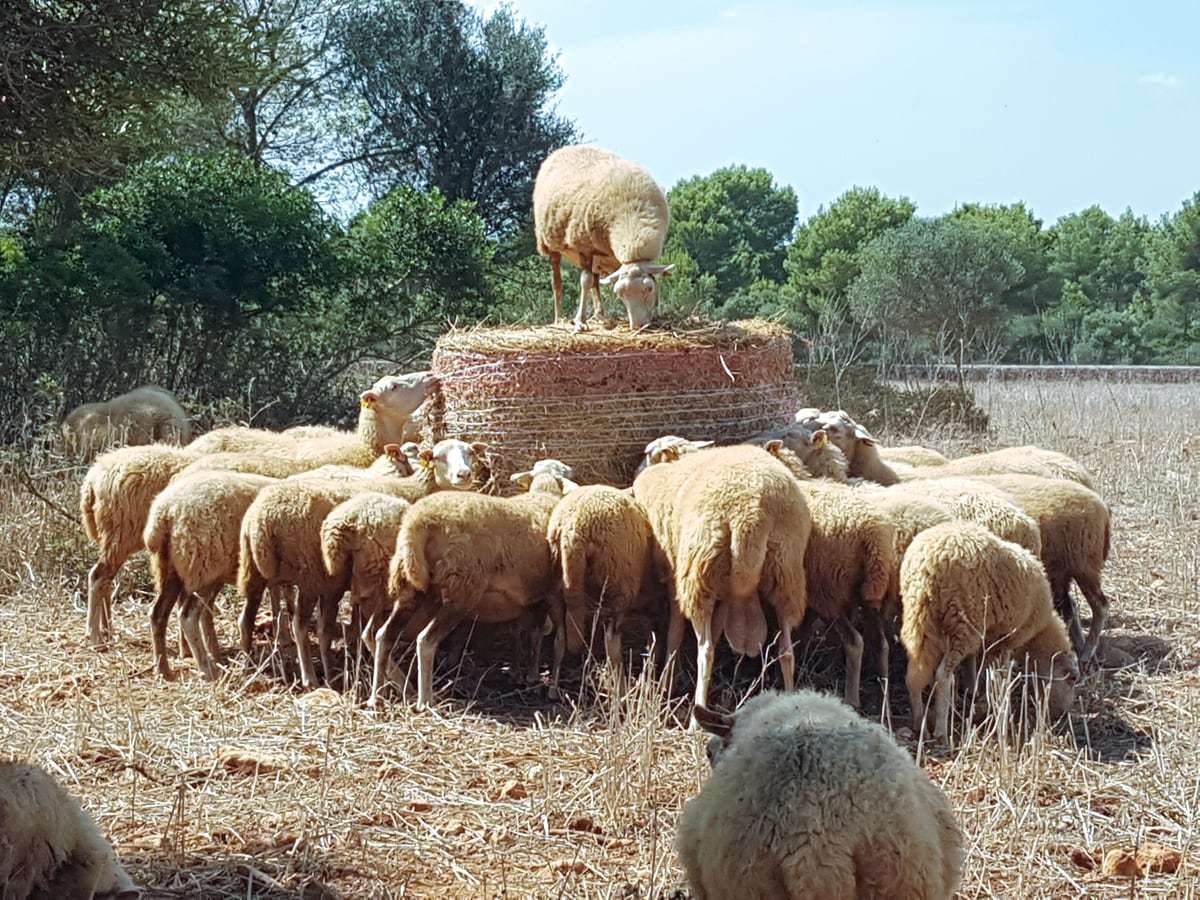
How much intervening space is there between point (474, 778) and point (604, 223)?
4.51 metres

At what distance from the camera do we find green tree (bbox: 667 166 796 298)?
166 feet

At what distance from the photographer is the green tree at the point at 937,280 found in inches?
1506

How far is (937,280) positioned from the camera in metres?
38.4

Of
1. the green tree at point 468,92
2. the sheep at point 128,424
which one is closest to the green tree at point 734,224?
the green tree at point 468,92

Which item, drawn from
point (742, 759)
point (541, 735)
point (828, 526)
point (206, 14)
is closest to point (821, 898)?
point (742, 759)

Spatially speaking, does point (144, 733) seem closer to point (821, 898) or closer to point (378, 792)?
point (378, 792)

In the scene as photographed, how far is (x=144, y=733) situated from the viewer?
20.0 feet

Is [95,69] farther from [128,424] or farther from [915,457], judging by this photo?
[128,424]

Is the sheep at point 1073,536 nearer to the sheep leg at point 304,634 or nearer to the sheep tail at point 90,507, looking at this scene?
the sheep leg at point 304,634

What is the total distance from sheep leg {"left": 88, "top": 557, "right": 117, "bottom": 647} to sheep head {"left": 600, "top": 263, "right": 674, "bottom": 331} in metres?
3.68

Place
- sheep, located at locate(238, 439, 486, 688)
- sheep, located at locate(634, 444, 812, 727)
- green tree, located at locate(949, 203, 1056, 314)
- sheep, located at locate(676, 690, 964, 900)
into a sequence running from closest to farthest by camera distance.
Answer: sheep, located at locate(676, 690, 964, 900)
sheep, located at locate(634, 444, 812, 727)
sheep, located at locate(238, 439, 486, 688)
green tree, located at locate(949, 203, 1056, 314)

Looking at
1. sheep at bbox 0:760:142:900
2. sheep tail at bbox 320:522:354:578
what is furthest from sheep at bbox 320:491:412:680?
sheep at bbox 0:760:142:900

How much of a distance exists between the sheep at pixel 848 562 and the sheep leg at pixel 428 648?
196 cm

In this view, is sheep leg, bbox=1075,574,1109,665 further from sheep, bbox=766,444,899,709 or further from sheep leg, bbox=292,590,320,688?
sheep leg, bbox=292,590,320,688
